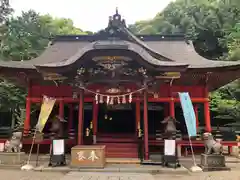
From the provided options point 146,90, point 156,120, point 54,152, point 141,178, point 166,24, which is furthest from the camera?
point 166,24

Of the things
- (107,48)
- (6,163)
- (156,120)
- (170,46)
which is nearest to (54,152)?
(6,163)

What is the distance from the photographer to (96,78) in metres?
10.3

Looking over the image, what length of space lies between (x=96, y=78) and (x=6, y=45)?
13.4m

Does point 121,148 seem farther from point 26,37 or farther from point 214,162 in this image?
point 26,37

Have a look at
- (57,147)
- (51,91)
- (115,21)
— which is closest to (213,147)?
(57,147)

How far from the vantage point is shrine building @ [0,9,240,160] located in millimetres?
9539

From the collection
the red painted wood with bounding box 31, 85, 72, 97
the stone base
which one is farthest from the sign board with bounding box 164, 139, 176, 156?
the red painted wood with bounding box 31, 85, 72, 97

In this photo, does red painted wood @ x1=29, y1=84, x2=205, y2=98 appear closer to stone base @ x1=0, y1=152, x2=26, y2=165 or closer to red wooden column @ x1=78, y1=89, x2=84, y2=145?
red wooden column @ x1=78, y1=89, x2=84, y2=145

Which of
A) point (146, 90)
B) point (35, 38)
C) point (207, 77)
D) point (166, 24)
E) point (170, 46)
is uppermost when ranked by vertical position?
point (166, 24)

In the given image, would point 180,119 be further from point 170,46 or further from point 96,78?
point 96,78

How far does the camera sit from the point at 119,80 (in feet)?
33.6

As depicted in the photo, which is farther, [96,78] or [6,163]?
[96,78]

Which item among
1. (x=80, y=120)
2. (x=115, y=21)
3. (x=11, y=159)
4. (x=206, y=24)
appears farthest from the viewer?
(x=206, y=24)

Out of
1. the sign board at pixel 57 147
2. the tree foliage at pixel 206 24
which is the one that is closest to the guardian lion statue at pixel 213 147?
the sign board at pixel 57 147
